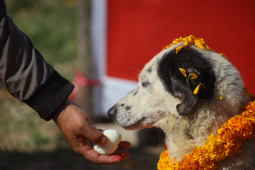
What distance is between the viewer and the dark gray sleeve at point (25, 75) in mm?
1898

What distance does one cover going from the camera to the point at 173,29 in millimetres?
4004

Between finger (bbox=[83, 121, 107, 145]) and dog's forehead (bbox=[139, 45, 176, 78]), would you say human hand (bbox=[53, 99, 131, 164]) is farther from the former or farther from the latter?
dog's forehead (bbox=[139, 45, 176, 78])

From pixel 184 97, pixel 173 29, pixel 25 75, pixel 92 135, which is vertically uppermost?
pixel 173 29

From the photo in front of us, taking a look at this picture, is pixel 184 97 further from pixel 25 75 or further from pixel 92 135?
pixel 25 75

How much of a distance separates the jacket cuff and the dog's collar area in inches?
46.9

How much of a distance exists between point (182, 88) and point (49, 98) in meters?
1.11

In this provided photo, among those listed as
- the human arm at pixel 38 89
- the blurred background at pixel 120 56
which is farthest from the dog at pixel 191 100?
the blurred background at pixel 120 56

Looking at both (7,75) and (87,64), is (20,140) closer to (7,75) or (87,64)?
(87,64)

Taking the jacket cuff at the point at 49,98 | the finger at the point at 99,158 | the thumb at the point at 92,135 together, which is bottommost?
the finger at the point at 99,158

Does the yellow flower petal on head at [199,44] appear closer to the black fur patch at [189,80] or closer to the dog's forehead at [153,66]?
the black fur patch at [189,80]

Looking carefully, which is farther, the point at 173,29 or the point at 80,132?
the point at 173,29

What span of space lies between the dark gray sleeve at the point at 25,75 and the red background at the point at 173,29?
1.19 m

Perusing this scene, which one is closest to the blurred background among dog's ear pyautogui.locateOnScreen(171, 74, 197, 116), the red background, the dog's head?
the red background

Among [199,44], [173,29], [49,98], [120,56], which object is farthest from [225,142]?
[120,56]
